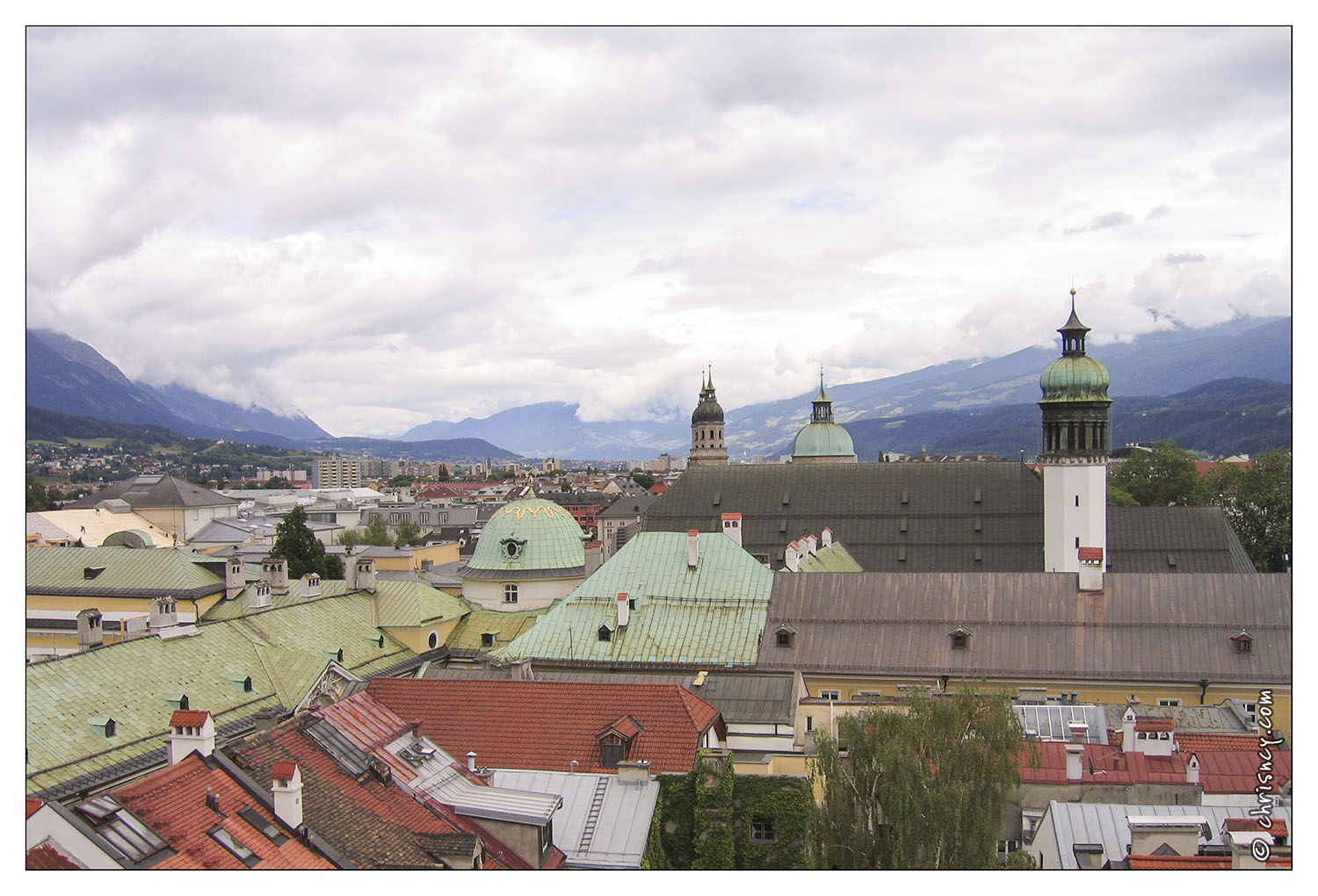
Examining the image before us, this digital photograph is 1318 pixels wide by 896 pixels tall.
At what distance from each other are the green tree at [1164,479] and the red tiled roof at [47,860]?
333ft

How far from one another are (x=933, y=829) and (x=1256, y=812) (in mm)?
7519

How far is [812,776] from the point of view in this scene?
27688mm

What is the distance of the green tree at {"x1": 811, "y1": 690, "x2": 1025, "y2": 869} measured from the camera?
83.0 feet

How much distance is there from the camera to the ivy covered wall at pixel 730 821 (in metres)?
27.7

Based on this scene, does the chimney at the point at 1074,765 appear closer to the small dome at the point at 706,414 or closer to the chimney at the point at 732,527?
the chimney at the point at 732,527

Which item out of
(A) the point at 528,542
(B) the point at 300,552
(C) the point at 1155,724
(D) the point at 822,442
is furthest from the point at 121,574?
(D) the point at 822,442

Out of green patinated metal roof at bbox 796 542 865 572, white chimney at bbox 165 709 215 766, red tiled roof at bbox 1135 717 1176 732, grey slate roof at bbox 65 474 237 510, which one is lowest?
red tiled roof at bbox 1135 717 1176 732

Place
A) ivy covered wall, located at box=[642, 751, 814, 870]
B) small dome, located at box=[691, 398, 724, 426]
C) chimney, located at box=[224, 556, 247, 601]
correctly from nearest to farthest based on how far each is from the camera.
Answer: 1. ivy covered wall, located at box=[642, 751, 814, 870]
2. chimney, located at box=[224, 556, 247, 601]
3. small dome, located at box=[691, 398, 724, 426]

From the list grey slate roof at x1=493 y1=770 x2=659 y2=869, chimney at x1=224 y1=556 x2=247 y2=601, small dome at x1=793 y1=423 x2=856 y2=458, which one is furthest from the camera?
small dome at x1=793 y1=423 x2=856 y2=458

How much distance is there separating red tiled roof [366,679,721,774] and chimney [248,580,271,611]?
21400mm

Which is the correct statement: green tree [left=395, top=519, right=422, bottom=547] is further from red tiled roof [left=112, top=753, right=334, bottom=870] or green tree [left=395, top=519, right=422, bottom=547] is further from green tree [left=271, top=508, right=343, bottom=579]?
red tiled roof [left=112, top=753, right=334, bottom=870]

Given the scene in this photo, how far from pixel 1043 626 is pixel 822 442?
8885 centimetres

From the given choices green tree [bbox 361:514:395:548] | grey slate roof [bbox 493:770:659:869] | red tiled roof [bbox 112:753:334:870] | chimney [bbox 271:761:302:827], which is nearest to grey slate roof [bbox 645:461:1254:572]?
grey slate roof [bbox 493:770:659:869]

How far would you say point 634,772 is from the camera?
93.2 feet
